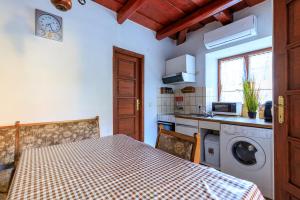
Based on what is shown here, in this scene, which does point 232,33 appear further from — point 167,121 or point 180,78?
point 167,121

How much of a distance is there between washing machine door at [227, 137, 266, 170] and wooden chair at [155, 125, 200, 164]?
1210mm

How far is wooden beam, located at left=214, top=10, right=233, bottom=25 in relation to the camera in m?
2.27

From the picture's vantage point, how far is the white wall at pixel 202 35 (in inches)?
80.4

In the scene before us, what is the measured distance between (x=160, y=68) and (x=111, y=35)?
1187mm

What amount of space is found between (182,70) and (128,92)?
1.10 meters

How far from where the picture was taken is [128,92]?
2.69m

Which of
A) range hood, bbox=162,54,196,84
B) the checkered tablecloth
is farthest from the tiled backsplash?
the checkered tablecloth

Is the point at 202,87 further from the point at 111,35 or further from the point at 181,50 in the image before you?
the point at 111,35

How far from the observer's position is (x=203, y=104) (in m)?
2.84

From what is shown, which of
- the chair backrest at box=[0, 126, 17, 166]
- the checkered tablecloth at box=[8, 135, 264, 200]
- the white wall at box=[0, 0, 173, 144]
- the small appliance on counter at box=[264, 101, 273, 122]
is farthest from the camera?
the small appliance on counter at box=[264, 101, 273, 122]

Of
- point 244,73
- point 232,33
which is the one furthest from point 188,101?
point 232,33

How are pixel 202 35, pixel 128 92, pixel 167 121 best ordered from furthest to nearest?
pixel 167 121 → pixel 202 35 → pixel 128 92

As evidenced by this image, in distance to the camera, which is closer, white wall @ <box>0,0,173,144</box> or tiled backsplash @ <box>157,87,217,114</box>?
white wall @ <box>0,0,173,144</box>

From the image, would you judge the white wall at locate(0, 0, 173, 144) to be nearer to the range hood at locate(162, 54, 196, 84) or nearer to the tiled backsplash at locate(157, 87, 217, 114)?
the range hood at locate(162, 54, 196, 84)
